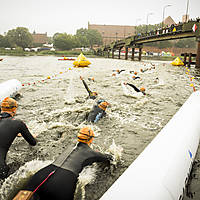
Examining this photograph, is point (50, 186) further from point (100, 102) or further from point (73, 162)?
point (100, 102)

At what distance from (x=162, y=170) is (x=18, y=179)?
233 centimetres

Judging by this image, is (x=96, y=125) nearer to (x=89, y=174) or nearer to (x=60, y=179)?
(x=89, y=174)

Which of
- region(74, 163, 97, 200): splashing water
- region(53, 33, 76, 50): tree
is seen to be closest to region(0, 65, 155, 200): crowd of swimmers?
region(74, 163, 97, 200): splashing water

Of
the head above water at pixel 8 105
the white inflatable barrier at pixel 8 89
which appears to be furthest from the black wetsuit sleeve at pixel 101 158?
the white inflatable barrier at pixel 8 89

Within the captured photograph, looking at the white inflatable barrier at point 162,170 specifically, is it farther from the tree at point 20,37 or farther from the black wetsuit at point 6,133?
the tree at point 20,37

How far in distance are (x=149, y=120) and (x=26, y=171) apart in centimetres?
416

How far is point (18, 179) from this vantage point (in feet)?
9.25

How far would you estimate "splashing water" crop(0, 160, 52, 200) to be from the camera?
99.8 inches

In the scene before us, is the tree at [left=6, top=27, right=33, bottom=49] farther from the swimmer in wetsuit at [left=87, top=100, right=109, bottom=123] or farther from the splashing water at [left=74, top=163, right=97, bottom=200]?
the splashing water at [left=74, top=163, right=97, bottom=200]

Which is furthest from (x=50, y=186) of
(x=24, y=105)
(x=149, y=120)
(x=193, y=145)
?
(x=24, y=105)

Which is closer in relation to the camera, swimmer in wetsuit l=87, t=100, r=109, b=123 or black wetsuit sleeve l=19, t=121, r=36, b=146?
black wetsuit sleeve l=19, t=121, r=36, b=146

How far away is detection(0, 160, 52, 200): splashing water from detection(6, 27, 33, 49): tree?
8304 centimetres

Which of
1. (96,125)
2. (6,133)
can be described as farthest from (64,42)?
(6,133)

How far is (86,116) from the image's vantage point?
5.76 m
